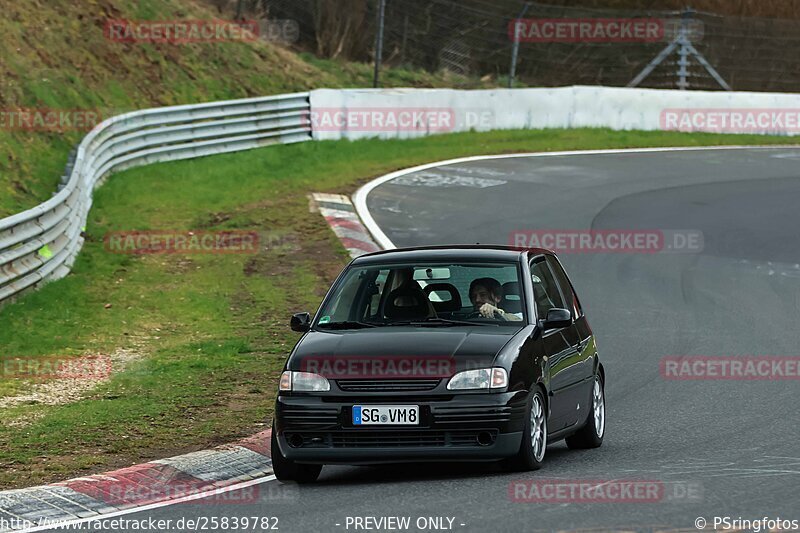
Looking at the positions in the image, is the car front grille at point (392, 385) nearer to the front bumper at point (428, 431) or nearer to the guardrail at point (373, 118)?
the front bumper at point (428, 431)

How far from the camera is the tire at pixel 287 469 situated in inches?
360

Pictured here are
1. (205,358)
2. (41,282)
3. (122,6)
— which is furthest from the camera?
(122,6)

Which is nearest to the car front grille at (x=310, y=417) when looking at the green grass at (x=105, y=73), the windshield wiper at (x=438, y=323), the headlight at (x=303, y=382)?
the headlight at (x=303, y=382)

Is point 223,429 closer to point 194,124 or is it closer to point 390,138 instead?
point 194,124

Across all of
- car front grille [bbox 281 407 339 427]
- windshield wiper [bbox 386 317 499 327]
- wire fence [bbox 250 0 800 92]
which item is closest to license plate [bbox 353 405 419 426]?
car front grille [bbox 281 407 339 427]

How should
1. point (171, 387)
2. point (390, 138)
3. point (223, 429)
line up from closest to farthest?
point (223, 429) < point (171, 387) < point (390, 138)

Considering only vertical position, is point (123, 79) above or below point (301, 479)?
above

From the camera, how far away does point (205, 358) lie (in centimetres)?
1466

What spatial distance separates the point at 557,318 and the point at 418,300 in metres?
0.95

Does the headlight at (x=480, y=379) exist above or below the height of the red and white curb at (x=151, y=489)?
above

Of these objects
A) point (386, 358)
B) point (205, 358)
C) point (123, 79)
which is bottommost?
point (205, 358)

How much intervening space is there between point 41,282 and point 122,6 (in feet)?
60.2

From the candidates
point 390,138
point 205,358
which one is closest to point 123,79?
point 390,138

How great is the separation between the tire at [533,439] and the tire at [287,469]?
50.4 inches
